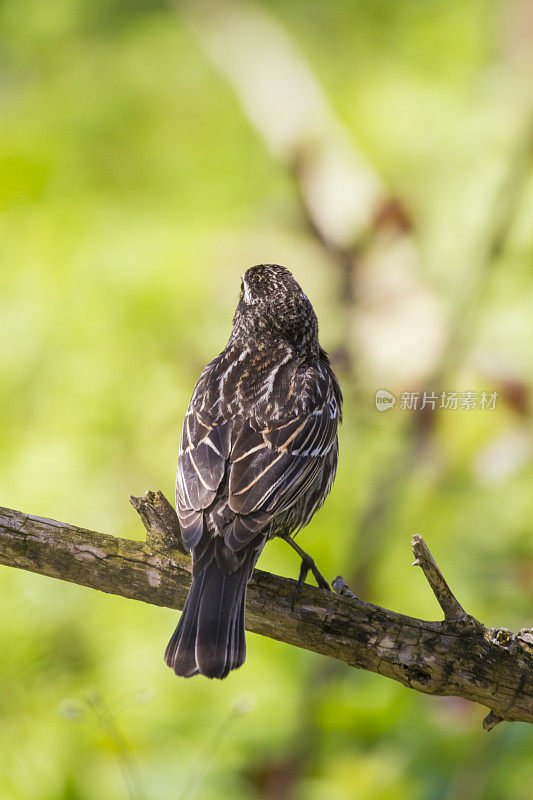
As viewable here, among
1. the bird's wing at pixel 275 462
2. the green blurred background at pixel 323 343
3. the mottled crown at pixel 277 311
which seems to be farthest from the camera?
the green blurred background at pixel 323 343

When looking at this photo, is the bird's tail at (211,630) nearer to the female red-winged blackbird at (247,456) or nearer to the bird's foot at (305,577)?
the female red-winged blackbird at (247,456)

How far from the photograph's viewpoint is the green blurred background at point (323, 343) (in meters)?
3.43

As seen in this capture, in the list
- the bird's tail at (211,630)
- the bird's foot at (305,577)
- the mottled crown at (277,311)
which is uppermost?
the mottled crown at (277,311)

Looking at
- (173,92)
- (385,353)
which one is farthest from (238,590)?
(173,92)

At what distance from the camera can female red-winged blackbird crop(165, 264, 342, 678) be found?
238cm

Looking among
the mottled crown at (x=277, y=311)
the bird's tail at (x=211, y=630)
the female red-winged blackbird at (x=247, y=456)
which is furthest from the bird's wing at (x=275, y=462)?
the mottled crown at (x=277, y=311)

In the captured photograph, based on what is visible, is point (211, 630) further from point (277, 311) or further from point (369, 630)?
point (277, 311)

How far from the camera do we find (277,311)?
126 inches

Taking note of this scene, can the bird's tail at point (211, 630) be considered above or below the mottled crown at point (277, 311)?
below

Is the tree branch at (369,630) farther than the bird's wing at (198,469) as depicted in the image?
No

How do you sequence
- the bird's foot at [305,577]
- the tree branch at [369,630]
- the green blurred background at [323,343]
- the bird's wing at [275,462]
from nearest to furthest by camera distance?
the tree branch at [369,630] → the bird's foot at [305,577] → the bird's wing at [275,462] → the green blurred background at [323,343]

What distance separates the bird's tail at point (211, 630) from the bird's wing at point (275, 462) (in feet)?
0.42

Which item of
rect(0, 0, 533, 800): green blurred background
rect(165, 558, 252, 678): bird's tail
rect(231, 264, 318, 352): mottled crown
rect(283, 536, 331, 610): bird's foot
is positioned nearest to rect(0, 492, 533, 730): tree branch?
rect(283, 536, 331, 610): bird's foot

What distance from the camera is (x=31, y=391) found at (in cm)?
534
